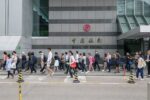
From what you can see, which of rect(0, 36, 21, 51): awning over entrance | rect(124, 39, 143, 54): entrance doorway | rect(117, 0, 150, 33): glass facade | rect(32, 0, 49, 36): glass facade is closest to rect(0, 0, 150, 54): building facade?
rect(124, 39, 143, 54): entrance doorway

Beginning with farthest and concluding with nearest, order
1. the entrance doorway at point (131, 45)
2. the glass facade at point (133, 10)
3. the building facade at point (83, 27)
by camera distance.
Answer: the glass facade at point (133, 10) → the entrance doorway at point (131, 45) → the building facade at point (83, 27)

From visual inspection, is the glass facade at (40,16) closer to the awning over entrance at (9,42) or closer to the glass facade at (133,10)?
the awning over entrance at (9,42)

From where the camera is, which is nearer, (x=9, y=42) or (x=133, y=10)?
(x=9, y=42)

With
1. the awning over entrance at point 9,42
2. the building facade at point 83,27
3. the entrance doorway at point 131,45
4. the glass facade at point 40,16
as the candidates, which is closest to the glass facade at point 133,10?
the building facade at point 83,27

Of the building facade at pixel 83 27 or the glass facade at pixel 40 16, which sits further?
the glass facade at pixel 40 16

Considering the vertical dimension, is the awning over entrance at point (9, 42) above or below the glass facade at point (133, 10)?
below

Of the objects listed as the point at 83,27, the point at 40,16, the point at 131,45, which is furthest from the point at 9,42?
the point at 131,45

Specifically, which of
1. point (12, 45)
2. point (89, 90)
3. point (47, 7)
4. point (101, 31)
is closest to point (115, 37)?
point (101, 31)

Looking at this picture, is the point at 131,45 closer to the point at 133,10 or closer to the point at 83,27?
the point at 133,10

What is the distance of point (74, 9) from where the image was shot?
39.2 metres

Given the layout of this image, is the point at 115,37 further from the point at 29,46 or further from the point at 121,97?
the point at 121,97

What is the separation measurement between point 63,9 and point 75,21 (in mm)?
1656

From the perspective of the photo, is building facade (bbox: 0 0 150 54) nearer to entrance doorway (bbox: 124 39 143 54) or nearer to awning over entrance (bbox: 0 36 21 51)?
entrance doorway (bbox: 124 39 143 54)

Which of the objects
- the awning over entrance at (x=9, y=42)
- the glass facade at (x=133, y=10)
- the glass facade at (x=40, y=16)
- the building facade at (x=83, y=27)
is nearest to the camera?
the awning over entrance at (x=9, y=42)
